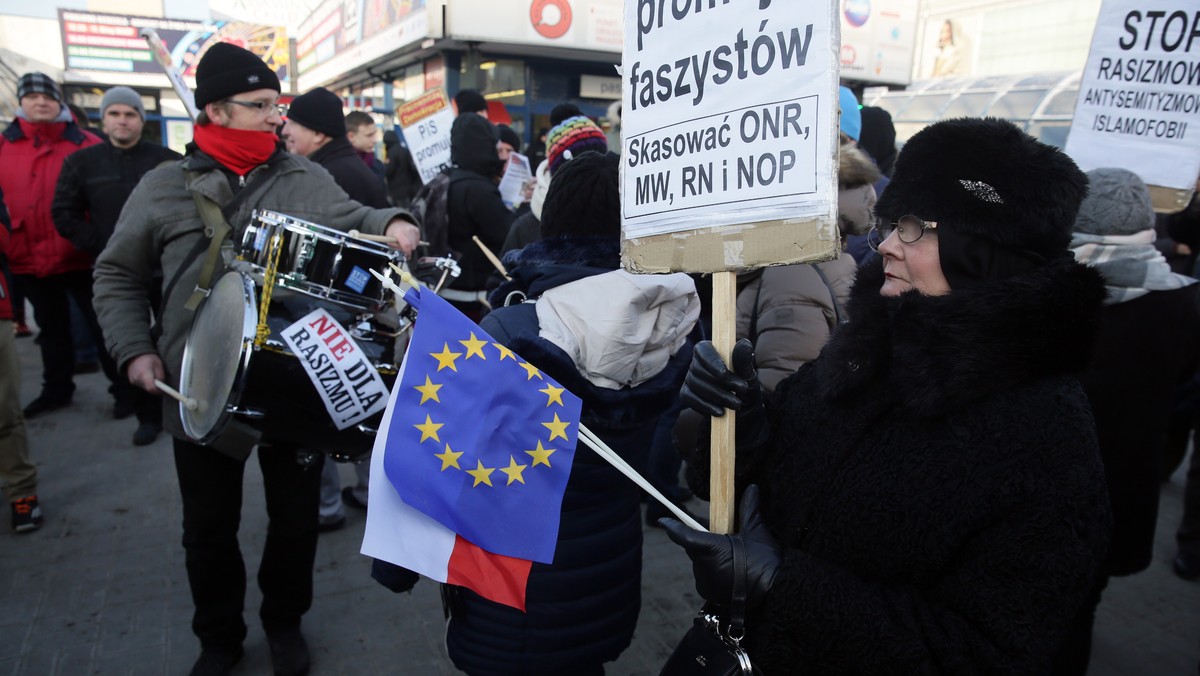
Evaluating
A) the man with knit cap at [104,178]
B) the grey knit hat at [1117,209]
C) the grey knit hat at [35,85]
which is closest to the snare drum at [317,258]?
the grey knit hat at [1117,209]

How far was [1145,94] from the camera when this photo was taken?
3322 mm

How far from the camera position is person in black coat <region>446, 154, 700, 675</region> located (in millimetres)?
1966

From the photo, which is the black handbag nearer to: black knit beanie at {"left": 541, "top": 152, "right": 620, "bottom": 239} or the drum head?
black knit beanie at {"left": 541, "top": 152, "right": 620, "bottom": 239}

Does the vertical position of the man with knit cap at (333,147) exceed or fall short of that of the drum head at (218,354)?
it exceeds it

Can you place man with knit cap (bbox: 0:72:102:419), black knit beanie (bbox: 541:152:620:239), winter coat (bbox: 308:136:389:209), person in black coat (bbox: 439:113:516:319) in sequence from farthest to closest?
1. man with knit cap (bbox: 0:72:102:419)
2. person in black coat (bbox: 439:113:516:319)
3. winter coat (bbox: 308:136:389:209)
4. black knit beanie (bbox: 541:152:620:239)

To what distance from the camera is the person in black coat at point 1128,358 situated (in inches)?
107

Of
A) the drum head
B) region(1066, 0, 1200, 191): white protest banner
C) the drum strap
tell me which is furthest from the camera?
region(1066, 0, 1200, 191): white protest banner

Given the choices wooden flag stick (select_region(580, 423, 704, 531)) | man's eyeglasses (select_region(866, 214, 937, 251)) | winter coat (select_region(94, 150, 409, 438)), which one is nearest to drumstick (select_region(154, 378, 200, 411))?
winter coat (select_region(94, 150, 409, 438))

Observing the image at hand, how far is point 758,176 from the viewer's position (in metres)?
1.42

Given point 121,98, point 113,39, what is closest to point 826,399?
point 121,98

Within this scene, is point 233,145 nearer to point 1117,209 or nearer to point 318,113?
point 318,113

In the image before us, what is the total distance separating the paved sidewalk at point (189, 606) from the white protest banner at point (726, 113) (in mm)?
2391

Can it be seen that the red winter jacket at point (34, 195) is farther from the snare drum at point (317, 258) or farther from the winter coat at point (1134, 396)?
the winter coat at point (1134, 396)

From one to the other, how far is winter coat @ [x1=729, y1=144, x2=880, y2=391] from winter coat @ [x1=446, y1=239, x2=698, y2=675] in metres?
Answer: 0.56
